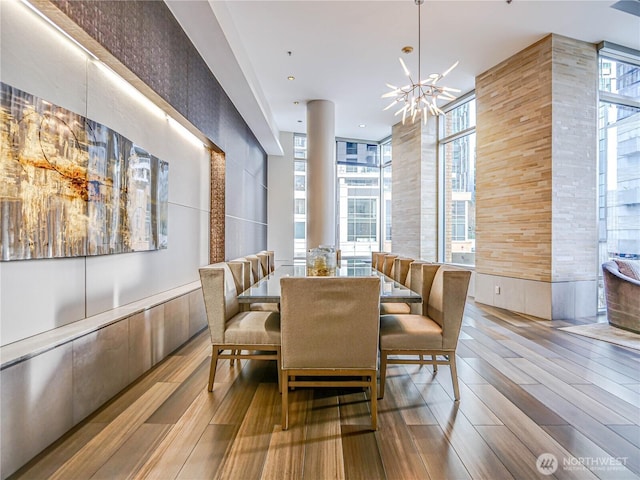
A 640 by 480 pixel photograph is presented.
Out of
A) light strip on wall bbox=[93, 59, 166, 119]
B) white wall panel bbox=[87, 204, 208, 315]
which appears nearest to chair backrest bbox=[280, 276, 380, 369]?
white wall panel bbox=[87, 204, 208, 315]

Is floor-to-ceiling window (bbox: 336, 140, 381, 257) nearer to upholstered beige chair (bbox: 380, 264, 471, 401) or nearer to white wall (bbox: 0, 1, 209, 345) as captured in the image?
white wall (bbox: 0, 1, 209, 345)

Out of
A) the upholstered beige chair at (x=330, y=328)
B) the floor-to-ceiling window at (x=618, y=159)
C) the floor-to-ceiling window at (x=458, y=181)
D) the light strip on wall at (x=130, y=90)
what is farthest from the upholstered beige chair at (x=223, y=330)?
the floor-to-ceiling window at (x=618, y=159)

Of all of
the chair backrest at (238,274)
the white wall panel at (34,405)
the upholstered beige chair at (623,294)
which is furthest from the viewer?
the upholstered beige chair at (623,294)

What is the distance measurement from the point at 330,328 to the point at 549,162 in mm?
4142

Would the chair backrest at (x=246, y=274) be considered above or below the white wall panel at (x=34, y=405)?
above

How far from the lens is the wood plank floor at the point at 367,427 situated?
161 cm

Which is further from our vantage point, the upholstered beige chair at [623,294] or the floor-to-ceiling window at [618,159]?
the floor-to-ceiling window at [618,159]

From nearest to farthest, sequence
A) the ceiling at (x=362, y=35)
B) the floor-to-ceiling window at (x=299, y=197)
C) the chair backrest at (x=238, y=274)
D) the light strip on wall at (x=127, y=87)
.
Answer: the light strip on wall at (x=127, y=87) < the chair backrest at (x=238, y=274) < the ceiling at (x=362, y=35) < the floor-to-ceiling window at (x=299, y=197)

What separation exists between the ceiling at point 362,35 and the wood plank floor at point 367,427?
3.19 m

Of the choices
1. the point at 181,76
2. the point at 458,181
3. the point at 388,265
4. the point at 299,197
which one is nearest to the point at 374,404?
the point at 388,265

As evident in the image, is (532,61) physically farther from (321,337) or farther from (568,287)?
(321,337)

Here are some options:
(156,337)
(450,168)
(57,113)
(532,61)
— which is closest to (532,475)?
(156,337)

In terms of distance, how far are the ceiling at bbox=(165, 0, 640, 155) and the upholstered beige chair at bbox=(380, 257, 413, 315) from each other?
2864mm

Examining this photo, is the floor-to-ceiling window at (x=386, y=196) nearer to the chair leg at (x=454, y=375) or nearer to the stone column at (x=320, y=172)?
the stone column at (x=320, y=172)
